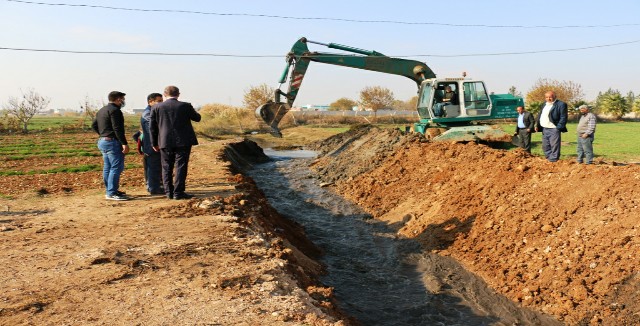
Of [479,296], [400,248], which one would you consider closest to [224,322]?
[479,296]

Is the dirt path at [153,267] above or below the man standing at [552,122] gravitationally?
below

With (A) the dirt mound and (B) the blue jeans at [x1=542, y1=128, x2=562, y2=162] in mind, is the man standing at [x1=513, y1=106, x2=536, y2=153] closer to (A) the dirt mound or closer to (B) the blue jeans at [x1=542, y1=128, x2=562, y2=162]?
(A) the dirt mound

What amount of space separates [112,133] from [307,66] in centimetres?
937

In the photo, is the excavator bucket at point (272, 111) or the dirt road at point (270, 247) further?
the excavator bucket at point (272, 111)

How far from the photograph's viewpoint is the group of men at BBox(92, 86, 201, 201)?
700 cm

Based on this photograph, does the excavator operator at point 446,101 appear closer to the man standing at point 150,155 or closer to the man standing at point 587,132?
the man standing at point 587,132

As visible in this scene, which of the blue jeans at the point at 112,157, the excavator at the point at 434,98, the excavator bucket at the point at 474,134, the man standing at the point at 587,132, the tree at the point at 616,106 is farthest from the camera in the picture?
the tree at the point at 616,106

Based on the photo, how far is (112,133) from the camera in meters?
7.37

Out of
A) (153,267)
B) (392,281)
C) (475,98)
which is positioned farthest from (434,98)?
(153,267)

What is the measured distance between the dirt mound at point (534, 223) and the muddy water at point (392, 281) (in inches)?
10.7

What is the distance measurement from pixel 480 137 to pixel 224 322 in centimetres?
1131

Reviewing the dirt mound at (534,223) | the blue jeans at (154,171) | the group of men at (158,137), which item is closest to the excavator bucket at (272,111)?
the dirt mound at (534,223)

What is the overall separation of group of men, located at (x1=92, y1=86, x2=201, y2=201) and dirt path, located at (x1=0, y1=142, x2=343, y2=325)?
42 centimetres

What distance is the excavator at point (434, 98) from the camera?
45.6 ft
